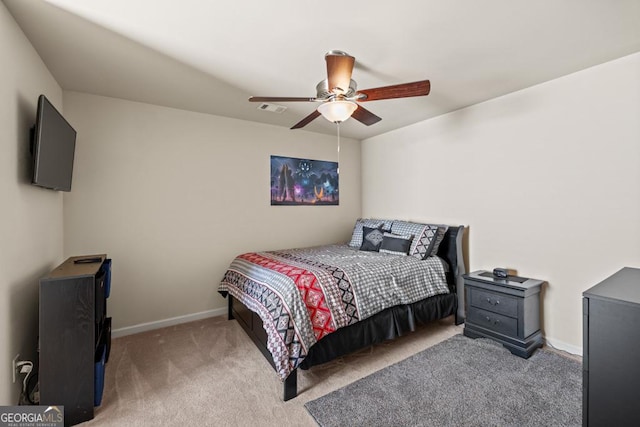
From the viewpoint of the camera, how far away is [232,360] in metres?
2.51

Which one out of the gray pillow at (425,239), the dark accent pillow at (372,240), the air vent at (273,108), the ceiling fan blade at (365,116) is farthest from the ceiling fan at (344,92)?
the dark accent pillow at (372,240)

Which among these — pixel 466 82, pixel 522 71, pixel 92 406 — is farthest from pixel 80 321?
pixel 522 71

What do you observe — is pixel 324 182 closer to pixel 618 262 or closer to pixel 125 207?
pixel 125 207

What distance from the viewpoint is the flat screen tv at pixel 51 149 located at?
1.85 metres

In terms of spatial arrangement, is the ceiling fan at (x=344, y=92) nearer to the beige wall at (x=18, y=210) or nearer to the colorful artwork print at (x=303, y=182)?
the beige wall at (x=18, y=210)

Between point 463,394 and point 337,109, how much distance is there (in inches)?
86.4

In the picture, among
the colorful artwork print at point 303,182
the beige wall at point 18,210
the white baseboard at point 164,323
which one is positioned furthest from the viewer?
the colorful artwork print at point 303,182

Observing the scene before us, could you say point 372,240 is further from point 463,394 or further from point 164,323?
point 164,323

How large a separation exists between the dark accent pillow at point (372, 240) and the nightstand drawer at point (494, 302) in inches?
44.4

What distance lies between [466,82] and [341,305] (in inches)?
91.5

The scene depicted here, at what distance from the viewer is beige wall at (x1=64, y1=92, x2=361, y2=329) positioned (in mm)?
2898

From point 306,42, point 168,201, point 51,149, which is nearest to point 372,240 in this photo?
point 306,42

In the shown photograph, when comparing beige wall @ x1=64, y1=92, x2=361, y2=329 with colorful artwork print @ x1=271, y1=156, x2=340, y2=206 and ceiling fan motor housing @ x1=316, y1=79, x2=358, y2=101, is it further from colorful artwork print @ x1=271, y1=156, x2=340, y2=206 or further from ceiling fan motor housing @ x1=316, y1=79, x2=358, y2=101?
ceiling fan motor housing @ x1=316, y1=79, x2=358, y2=101

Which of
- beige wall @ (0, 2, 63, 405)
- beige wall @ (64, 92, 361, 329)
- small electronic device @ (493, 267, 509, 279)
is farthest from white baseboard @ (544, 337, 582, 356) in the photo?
beige wall @ (0, 2, 63, 405)
